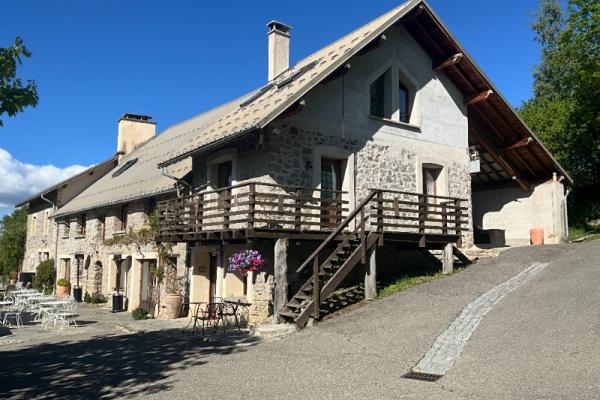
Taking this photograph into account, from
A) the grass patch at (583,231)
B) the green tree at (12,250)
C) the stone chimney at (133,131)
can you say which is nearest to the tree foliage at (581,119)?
the grass patch at (583,231)

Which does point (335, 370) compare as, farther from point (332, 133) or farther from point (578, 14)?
point (578, 14)

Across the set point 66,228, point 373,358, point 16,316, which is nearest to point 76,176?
point 66,228

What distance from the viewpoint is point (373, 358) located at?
8273 millimetres

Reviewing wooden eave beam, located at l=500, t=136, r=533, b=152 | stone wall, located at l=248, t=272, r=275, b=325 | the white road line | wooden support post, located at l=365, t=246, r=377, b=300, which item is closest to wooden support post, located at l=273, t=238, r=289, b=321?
stone wall, located at l=248, t=272, r=275, b=325

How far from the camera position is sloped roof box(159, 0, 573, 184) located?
42.0 feet

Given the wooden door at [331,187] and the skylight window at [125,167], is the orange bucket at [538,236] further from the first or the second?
the skylight window at [125,167]

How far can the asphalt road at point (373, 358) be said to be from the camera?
6.62 m

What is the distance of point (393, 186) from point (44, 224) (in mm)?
21074

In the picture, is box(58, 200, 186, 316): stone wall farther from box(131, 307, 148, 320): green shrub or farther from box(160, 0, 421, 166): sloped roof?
box(160, 0, 421, 166): sloped roof

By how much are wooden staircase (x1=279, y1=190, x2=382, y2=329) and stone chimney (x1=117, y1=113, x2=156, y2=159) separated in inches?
744

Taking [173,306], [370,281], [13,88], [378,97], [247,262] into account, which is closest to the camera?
[13,88]

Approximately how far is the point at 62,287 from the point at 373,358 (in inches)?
747

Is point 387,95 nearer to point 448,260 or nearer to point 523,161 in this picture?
point 448,260

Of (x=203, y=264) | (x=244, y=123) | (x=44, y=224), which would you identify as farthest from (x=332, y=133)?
(x=44, y=224)
